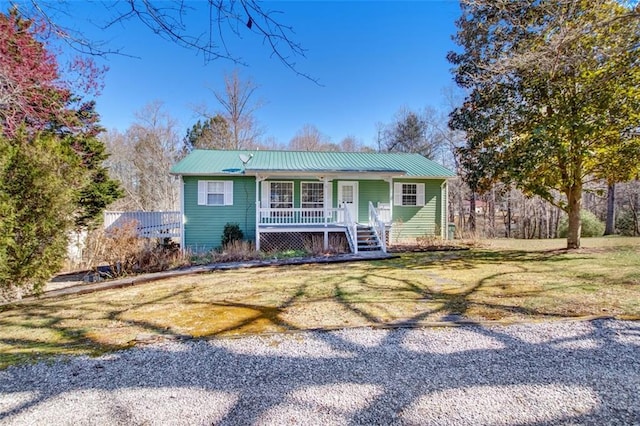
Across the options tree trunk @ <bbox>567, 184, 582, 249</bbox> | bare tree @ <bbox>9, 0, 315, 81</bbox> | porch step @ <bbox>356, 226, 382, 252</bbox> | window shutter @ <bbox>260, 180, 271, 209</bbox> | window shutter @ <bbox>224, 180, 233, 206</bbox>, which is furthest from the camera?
window shutter @ <bbox>260, 180, 271, 209</bbox>

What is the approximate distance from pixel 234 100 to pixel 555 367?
26.2 meters

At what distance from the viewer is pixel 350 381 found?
259 centimetres

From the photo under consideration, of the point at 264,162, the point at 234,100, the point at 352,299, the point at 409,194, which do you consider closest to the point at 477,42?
the point at 409,194

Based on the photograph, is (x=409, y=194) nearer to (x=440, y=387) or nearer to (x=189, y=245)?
(x=189, y=245)

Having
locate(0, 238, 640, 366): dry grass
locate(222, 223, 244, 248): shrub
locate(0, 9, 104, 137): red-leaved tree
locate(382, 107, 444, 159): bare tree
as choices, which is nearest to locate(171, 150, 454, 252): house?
locate(222, 223, 244, 248): shrub

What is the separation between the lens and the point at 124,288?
713 centimetres

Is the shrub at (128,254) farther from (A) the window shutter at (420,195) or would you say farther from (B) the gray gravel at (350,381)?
(A) the window shutter at (420,195)

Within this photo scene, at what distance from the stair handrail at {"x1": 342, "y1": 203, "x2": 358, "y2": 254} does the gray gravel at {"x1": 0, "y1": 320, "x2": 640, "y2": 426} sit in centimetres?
766

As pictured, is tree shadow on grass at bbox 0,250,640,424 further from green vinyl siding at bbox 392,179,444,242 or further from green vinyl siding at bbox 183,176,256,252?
green vinyl siding at bbox 392,179,444,242

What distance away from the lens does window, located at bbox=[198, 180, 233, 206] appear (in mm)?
13562

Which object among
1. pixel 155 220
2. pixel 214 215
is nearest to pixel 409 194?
pixel 214 215

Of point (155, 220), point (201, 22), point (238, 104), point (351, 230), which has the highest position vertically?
point (238, 104)

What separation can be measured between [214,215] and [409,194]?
902 cm

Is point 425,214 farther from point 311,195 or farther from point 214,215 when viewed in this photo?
point 214,215
